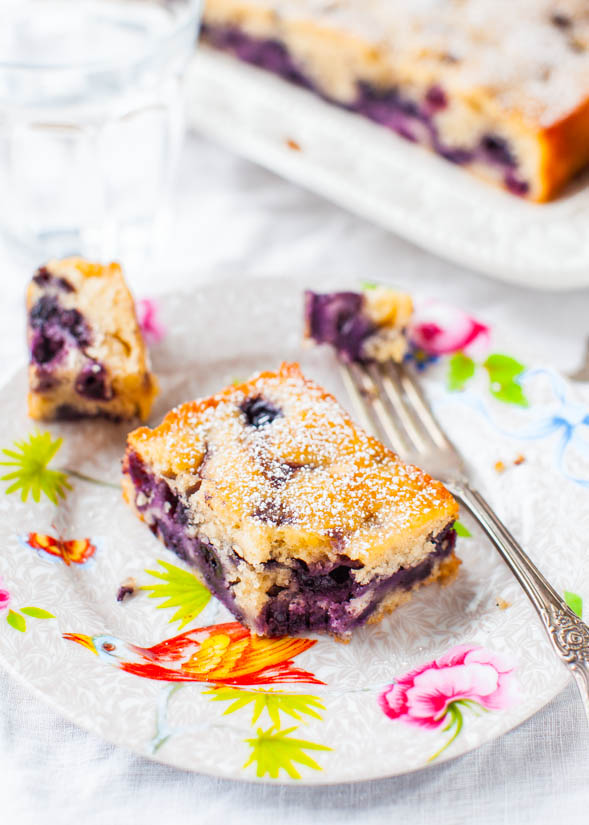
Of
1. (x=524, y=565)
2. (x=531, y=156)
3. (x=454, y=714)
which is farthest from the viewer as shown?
(x=531, y=156)

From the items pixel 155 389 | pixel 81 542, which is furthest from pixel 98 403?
pixel 81 542

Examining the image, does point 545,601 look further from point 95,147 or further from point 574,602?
point 95,147

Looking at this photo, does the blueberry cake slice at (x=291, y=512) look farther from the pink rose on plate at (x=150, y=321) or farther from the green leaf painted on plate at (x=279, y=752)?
A: the pink rose on plate at (x=150, y=321)

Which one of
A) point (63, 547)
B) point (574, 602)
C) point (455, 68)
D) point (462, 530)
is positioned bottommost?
point (63, 547)

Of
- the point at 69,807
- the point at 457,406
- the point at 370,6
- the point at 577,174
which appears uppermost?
the point at 370,6

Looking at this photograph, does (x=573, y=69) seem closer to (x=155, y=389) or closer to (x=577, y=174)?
(x=577, y=174)

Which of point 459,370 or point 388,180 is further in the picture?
point 388,180

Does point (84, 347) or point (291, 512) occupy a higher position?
point (291, 512)

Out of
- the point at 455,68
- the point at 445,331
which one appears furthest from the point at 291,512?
the point at 455,68
